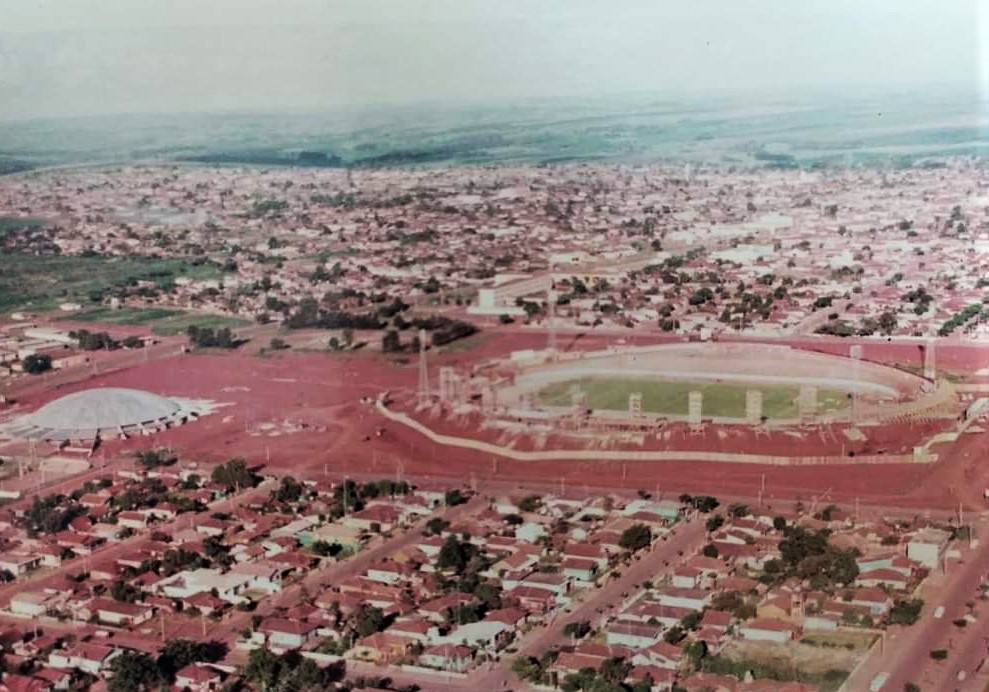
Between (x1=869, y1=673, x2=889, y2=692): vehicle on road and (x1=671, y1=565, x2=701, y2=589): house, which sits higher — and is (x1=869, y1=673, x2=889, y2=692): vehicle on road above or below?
below

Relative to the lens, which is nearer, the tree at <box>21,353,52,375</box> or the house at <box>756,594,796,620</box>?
the house at <box>756,594,796,620</box>

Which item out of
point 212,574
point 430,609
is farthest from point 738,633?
point 212,574

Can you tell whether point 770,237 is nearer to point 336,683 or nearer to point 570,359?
point 570,359

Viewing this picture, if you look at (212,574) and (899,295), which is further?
(899,295)

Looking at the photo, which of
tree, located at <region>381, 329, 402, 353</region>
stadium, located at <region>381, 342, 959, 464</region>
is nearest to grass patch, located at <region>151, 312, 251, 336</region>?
tree, located at <region>381, 329, 402, 353</region>

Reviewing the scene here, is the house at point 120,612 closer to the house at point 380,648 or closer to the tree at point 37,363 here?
the house at point 380,648

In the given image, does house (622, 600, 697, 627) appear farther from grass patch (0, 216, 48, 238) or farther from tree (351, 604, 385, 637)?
Result: grass patch (0, 216, 48, 238)

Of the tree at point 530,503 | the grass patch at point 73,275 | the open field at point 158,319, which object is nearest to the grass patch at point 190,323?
the open field at point 158,319
